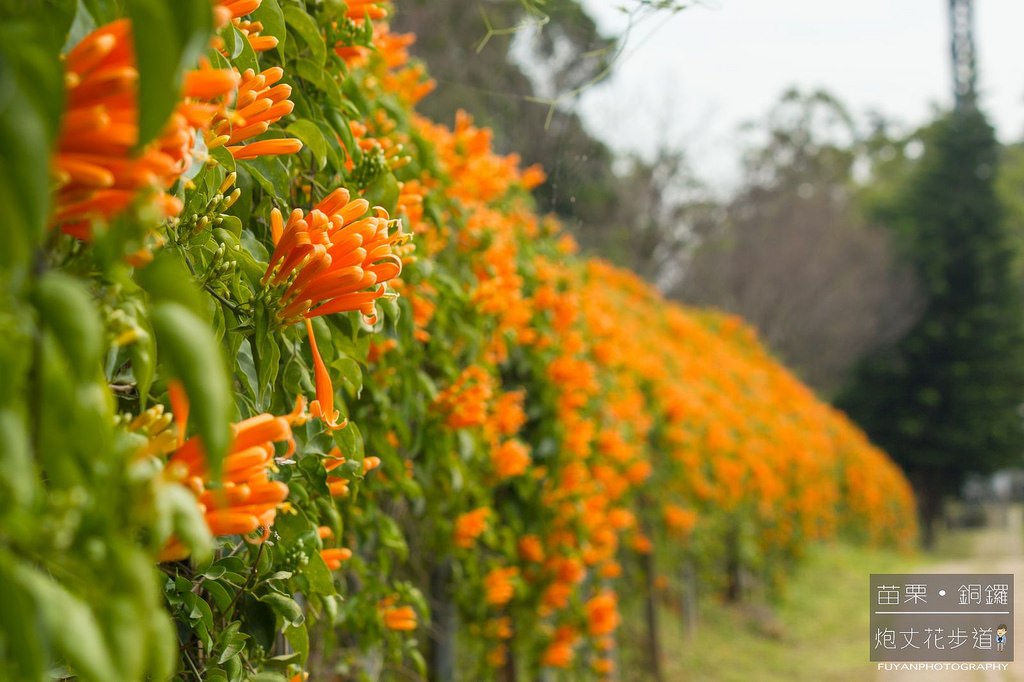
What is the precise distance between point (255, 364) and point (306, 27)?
0.49m

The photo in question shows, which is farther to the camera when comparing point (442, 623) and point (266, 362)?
point (442, 623)

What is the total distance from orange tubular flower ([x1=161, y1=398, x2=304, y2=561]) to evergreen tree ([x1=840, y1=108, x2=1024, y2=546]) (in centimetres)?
1818

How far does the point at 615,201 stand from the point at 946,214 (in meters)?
13.2

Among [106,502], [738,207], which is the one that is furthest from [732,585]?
[738,207]

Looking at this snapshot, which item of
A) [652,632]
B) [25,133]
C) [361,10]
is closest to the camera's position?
[25,133]

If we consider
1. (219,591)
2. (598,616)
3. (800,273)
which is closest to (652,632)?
(598,616)

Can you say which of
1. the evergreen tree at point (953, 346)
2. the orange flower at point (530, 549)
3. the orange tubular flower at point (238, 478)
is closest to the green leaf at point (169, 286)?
the orange tubular flower at point (238, 478)

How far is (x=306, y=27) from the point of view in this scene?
110 cm

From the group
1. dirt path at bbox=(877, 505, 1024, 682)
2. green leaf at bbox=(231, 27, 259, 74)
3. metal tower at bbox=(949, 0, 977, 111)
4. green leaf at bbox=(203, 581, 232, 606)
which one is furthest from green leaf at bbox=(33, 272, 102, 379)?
metal tower at bbox=(949, 0, 977, 111)

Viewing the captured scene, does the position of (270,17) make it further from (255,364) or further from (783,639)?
(783,639)

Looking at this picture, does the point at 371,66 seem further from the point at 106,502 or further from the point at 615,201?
the point at 615,201

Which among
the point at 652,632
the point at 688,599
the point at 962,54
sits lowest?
the point at 652,632

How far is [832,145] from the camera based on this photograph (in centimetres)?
2598

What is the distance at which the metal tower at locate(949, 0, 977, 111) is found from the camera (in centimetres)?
2031
